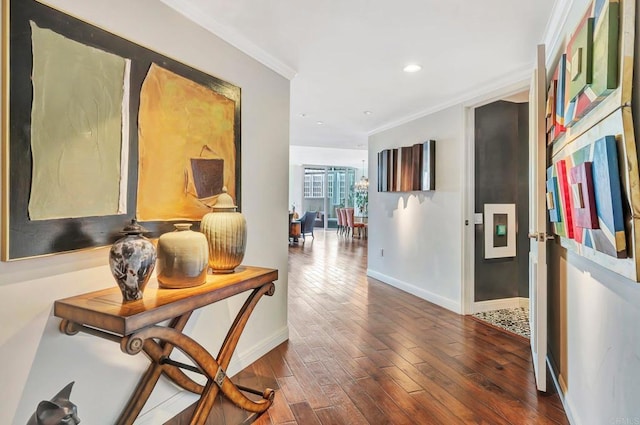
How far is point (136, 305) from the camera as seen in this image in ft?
4.33

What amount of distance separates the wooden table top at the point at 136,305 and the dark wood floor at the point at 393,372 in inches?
34.2

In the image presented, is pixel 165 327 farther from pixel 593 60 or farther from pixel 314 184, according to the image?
pixel 314 184

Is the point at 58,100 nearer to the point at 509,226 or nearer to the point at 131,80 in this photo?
the point at 131,80

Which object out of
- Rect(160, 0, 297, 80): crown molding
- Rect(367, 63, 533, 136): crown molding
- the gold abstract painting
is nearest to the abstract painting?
the gold abstract painting

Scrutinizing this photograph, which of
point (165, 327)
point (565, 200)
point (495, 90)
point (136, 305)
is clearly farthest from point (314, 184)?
point (136, 305)

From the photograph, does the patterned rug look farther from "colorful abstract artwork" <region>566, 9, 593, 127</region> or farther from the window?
the window

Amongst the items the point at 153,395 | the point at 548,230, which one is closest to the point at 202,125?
the point at 153,395

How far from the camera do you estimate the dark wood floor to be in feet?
6.61

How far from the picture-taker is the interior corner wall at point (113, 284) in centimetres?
131

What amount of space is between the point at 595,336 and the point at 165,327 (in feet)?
6.11

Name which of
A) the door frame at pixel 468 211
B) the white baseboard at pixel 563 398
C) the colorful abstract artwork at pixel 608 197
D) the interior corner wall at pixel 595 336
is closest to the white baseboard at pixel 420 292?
the door frame at pixel 468 211

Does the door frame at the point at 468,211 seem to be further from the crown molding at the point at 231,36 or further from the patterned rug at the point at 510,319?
the crown molding at the point at 231,36

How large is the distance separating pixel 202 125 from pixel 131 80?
0.49m

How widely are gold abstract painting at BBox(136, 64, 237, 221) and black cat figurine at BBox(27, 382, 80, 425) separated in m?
0.81
